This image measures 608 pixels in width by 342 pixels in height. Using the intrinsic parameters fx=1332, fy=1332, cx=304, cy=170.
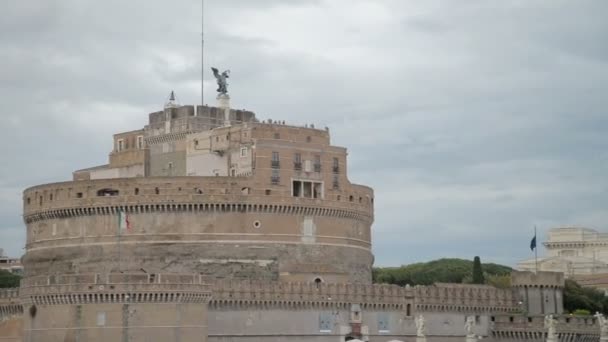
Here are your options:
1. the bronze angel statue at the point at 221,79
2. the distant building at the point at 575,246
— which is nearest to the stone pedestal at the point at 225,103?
the bronze angel statue at the point at 221,79

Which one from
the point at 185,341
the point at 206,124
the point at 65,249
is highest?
the point at 206,124

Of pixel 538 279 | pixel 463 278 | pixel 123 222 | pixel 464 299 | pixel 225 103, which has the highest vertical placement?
pixel 225 103

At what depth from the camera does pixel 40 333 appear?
241 ft

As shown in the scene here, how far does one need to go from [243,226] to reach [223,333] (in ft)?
30.6

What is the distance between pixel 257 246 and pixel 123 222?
28.0 ft

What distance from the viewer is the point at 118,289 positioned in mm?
71312

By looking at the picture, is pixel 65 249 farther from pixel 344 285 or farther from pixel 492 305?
pixel 492 305

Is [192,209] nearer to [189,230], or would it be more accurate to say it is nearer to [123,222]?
[189,230]

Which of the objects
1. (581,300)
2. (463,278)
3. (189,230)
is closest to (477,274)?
(581,300)

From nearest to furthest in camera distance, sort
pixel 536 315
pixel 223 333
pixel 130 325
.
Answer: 1. pixel 130 325
2. pixel 223 333
3. pixel 536 315

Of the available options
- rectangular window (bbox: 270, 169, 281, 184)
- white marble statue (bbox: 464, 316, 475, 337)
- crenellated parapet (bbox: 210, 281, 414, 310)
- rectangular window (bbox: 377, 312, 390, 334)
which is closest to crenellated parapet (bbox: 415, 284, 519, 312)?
white marble statue (bbox: 464, 316, 475, 337)

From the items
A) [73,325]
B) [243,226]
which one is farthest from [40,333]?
[243,226]

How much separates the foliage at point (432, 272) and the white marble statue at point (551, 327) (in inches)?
1245

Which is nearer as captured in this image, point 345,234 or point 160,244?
point 160,244
